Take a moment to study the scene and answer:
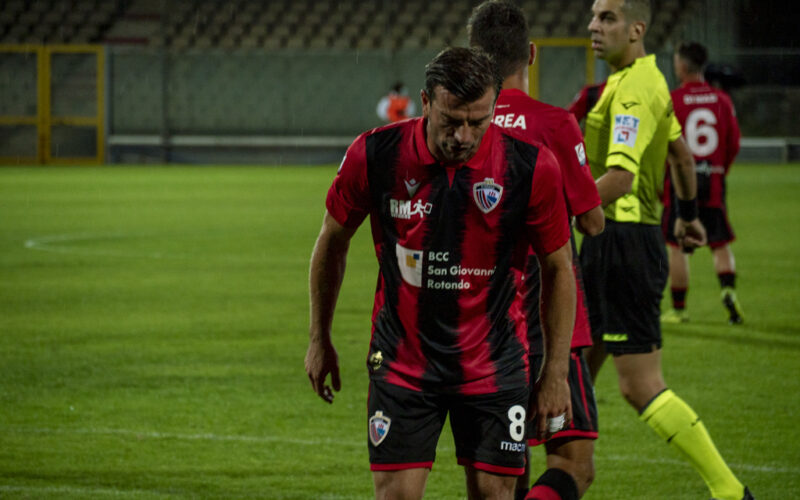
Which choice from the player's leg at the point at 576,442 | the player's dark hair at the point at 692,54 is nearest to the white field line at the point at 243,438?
the player's leg at the point at 576,442

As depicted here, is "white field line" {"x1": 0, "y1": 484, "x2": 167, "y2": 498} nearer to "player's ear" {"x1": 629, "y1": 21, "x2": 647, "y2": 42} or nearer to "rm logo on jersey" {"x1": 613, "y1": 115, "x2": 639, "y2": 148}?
"rm logo on jersey" {"x1": 613, "y1": 115, "x2": 639, "y2": 148}

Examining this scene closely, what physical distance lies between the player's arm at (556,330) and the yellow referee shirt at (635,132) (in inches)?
52.3

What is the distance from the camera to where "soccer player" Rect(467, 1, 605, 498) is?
393 cm

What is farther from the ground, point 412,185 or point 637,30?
point 637,30

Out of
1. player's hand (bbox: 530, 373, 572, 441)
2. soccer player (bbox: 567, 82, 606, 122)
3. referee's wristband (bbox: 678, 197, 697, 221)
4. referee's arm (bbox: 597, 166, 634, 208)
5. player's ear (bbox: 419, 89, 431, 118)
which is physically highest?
player's ear (bbox: 419, 89, 431, 118)

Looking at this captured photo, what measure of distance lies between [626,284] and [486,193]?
6.11ft

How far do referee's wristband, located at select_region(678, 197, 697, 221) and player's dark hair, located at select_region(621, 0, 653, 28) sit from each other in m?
0.96

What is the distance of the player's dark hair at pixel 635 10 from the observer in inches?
197

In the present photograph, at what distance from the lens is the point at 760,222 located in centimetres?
1797

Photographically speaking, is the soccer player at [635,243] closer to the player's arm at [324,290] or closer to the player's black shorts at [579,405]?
the player's black shorts at [579,405]

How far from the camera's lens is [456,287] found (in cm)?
339

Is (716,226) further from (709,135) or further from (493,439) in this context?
(493,439)

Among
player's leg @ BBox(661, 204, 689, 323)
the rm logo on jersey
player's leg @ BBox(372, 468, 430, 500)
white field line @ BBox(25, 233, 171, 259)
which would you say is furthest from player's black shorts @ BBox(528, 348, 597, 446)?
white field line @ BBox(25, 233, 171, 259)

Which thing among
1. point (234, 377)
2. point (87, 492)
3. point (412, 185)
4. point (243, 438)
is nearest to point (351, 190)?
point (412, 185)
